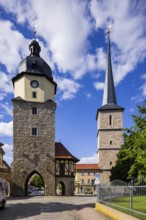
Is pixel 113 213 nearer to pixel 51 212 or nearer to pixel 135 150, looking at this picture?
pixel 51 212

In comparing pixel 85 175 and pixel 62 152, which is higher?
pixel 62 152

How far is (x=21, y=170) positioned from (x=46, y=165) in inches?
123

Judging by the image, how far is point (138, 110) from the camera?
3112 centimetres

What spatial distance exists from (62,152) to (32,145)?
4517 millimetres

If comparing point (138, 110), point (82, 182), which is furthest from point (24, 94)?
point (82, 182)

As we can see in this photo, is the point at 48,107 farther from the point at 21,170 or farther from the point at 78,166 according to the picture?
the point at 78,166

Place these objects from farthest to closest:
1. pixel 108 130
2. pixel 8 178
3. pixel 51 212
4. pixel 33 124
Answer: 1. pixel 108 130
2. pixel 33 124
3. pixel 8 178
4. pixel 51 212

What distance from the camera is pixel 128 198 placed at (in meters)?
11.9

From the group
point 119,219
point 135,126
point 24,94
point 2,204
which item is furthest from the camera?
point 24,94

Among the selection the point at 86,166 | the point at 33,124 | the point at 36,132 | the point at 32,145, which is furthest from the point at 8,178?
the point at 86,166

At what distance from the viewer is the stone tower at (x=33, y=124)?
37.1 meters

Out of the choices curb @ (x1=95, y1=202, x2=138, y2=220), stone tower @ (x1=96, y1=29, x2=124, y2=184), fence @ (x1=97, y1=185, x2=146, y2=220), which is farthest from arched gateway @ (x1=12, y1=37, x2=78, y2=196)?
fence @ (x1=97, y1=185, x2=146, y2=220)

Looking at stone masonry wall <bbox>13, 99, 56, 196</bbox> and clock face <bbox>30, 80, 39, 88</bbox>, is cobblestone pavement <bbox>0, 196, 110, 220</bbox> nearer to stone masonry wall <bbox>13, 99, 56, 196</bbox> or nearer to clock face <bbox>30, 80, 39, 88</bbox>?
stone masonry wall <bbox>13, 99, 56, 196</bbox>

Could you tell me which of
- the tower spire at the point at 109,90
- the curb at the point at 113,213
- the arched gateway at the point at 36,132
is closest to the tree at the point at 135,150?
the curb at the point at 113,213
